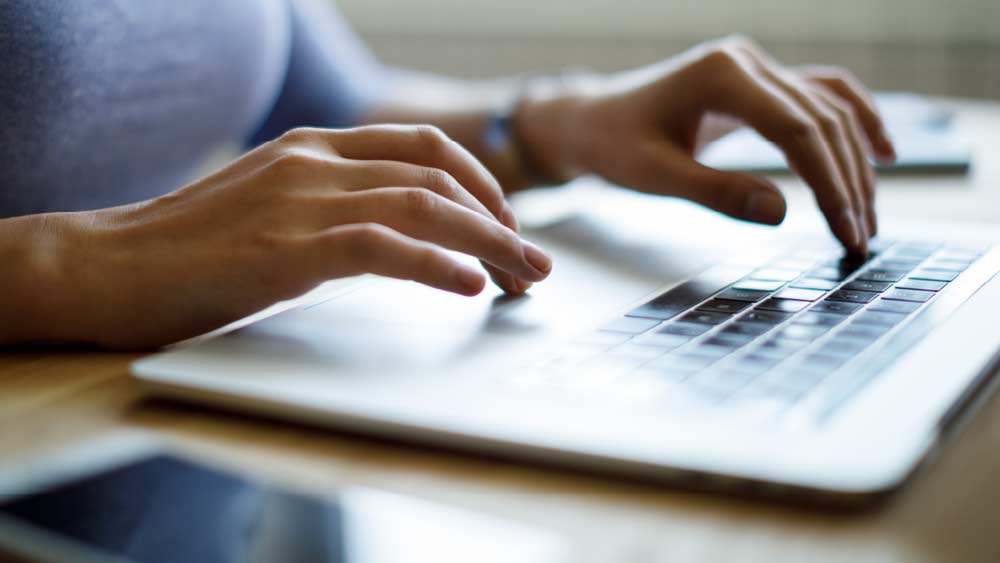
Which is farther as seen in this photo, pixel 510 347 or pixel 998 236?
pixel 998 236

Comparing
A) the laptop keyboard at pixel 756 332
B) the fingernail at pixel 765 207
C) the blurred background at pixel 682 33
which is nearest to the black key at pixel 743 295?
the laptop keyboard at pixel 756 332

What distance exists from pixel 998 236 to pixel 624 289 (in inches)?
11.0

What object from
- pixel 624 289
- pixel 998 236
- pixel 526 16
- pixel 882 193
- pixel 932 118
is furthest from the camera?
pixel 526 16

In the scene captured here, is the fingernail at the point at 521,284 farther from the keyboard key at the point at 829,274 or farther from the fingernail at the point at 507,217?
the keyboard key at the point at 829,274

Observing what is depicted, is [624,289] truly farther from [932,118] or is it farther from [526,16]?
[526,16]

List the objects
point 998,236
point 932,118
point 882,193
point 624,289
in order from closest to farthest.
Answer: point 624,289
point 998,236
point 882,193
point 932,118

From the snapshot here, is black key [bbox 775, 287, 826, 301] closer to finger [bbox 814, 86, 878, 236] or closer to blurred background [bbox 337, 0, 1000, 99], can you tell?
finger [bbox 814, 86, 878, 236]

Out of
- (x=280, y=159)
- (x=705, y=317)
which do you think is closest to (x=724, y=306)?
Result: (x=705, y=317)

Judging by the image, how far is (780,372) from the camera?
36cm

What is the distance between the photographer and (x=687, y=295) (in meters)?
0.49

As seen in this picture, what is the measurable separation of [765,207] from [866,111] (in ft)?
0.79

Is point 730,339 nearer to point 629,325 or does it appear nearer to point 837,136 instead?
point 629,325

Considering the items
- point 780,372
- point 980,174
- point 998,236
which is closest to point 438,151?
point 780,372

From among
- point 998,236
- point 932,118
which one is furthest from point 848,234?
point 932,118
